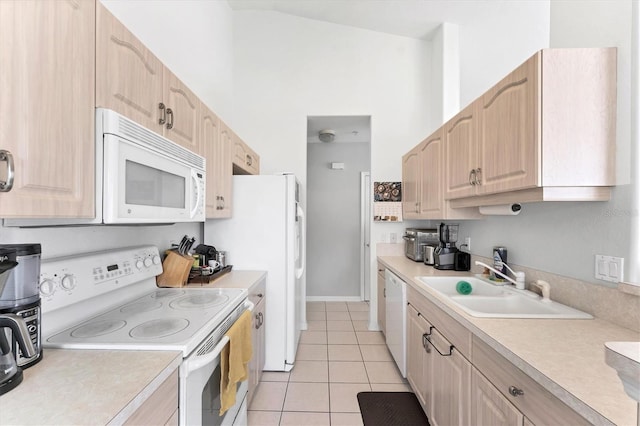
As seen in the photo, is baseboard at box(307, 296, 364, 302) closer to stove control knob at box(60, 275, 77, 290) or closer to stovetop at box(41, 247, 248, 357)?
stovetop at box(41, 247, 248, 357)

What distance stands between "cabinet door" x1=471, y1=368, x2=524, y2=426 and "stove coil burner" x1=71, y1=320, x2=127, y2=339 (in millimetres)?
1466

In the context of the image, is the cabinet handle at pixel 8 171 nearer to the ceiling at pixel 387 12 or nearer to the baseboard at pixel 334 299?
the ceiling at pixel 387 12

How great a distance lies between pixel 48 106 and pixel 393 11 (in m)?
2.98

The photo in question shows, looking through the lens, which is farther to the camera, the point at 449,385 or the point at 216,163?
the point at 216,163

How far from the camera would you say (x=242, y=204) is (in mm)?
2273

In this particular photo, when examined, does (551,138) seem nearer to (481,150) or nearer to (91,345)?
(481,150)

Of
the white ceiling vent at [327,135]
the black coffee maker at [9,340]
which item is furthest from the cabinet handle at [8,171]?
the white ceiling vent at [327,135]

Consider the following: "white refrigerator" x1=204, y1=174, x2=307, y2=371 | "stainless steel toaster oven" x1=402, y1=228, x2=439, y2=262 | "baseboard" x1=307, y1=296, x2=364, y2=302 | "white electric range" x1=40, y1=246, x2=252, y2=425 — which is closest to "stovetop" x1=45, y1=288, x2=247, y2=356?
"white electric range" x1=40, y1=246, x2=252, y2=425

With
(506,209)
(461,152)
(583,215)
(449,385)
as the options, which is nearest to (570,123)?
(583,215)

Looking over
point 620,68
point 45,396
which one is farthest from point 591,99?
point 45,396

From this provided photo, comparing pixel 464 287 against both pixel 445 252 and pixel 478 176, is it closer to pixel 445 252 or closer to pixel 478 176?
pixel 445 252

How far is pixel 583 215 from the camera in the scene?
1257 millimetres

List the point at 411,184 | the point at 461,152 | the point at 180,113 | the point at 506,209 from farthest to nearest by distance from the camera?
the point at 411,184 → the point at 461,152 → the point at 506,209 → the point at 180,113

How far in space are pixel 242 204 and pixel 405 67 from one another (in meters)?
2.44
